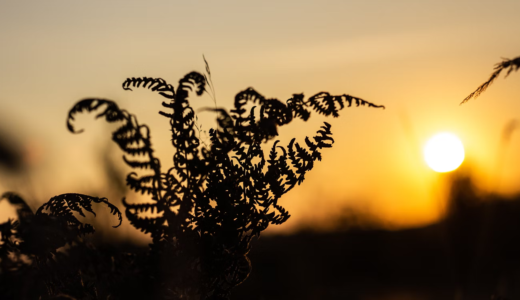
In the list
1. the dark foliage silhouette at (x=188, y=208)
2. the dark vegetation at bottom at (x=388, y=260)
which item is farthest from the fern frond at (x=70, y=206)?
the dark vegetation at bottom at (x=388, y=260)

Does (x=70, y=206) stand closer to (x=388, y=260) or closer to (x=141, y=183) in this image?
(x=141, y=183)

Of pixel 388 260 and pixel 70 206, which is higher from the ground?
pixel 70 206

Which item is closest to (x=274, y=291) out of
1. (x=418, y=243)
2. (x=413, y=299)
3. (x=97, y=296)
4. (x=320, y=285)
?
(x=320, y=285)

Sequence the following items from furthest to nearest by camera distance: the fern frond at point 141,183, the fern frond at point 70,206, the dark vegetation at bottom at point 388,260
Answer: the dark vegetation at bottom at point 388,260 < the fern frond at point 70,206 < the fern frond at point 141,183

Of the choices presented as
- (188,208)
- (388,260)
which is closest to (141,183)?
(188,208)

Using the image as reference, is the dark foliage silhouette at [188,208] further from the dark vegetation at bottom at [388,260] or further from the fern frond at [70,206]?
the dark vegetation at bottom at [388,260]

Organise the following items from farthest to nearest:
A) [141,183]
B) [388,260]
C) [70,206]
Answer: [388,260] → [70,206] → [141,183]

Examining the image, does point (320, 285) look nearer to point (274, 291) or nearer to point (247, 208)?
point (274, 291)

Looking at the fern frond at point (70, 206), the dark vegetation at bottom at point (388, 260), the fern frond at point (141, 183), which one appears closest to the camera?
the fern frond at point (141, 183)
